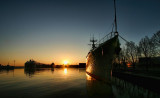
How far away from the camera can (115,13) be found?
16.6m

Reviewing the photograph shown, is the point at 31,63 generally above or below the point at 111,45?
below

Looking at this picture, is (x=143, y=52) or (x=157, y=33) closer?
(x=157, y=33)

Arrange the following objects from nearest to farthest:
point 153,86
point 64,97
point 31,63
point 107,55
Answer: point 64,97
point 153,86
point 107,55
point 31,63

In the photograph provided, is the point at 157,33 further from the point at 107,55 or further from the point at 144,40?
the point at 107,55

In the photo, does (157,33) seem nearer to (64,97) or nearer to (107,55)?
(107,55)

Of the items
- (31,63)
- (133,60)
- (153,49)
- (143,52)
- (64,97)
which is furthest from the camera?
(31,63)

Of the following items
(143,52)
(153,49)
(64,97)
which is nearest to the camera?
(64,97)

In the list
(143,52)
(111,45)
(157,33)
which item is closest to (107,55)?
(111,45)

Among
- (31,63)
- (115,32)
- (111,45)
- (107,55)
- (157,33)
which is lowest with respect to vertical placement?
(31,63)

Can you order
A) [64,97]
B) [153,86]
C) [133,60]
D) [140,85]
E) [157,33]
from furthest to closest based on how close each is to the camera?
1. [133,60]
2. [157,33]
3. [140,85]
4. [153,86]
5. [64,97]

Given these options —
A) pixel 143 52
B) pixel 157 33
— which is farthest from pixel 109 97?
pixel 143 52

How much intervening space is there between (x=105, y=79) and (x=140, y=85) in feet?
18.4

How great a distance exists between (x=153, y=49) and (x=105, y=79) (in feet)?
77.9

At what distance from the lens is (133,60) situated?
40.7 metres
